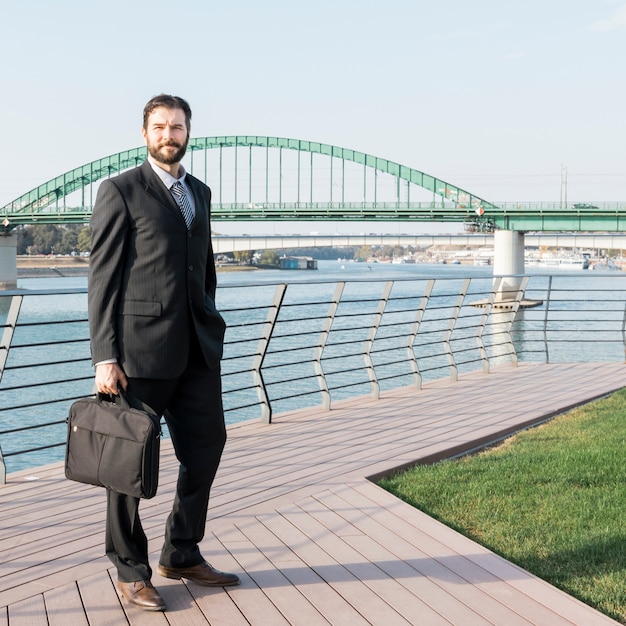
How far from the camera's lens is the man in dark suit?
2760 millimetres

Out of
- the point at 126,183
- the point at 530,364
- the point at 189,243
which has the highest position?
the point at 126,183

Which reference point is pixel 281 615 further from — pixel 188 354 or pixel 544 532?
pixel 544 532

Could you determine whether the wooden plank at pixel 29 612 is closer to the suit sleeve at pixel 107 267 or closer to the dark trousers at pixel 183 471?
the dark trousers at pixel 183 471

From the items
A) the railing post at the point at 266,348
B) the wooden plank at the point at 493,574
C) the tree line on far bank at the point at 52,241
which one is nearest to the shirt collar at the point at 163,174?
the wooden plank at the point at 493,574

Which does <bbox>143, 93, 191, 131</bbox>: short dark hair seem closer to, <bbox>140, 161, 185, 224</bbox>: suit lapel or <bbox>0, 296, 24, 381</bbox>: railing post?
<bbox>140, 161, 185, 224</bbox>: suit lapel

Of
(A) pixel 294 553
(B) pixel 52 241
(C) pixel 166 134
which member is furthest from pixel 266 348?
(B) pixel 52 241

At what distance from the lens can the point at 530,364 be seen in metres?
9.77

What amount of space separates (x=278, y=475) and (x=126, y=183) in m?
2.32

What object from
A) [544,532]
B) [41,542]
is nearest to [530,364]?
[544,532]

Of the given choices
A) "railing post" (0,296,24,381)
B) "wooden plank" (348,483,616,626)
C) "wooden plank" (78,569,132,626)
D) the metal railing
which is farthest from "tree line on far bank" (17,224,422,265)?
"wooden plank" (78,569,132,626)

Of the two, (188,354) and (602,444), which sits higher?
(188,354)

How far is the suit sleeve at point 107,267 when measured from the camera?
2.74m

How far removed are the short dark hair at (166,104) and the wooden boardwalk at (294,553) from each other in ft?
5.06

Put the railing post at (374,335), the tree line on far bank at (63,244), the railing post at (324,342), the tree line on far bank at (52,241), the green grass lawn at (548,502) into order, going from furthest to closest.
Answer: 1. the tree line on far bank at (52,241)
2. the tree line on far bank at (63,244)
3. the railing post at (374,335)
4. the railing post at (324,342)
5. the green grass lawn at (548,502)
